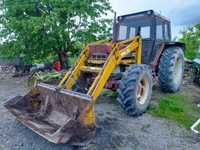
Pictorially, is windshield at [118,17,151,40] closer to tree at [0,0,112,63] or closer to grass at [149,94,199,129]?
grass at [149,94,199,129]

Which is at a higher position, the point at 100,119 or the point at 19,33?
the point at 19,33

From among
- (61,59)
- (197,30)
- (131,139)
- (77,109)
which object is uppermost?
(197,30)

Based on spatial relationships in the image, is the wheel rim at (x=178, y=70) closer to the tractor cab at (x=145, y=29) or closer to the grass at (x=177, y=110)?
the grass at (x=177, y=110)

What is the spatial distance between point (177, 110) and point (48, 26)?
5.76 metres

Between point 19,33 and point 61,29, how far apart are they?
1618 mm

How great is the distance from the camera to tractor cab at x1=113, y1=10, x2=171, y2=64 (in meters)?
6.75

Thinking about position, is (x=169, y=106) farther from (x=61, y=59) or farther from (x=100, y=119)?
(x=61, y=59)

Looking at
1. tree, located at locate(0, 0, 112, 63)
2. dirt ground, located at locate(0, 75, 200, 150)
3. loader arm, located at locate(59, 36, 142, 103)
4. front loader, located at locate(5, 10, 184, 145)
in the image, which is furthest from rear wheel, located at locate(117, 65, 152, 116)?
tree, located at locate(0, 0, 112, 63)

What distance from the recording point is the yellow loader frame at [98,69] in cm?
398

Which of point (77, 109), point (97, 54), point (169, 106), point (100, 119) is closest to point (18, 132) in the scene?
point (77, 109)

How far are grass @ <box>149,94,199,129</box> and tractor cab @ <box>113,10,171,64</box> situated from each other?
3.95 ft

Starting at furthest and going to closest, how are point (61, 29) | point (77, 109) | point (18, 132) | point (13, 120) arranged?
point (61, 29)
point (13, 120)
point (18, 132)
point (77, 109)

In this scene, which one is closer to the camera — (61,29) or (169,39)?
(169,39)

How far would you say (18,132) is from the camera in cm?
460
